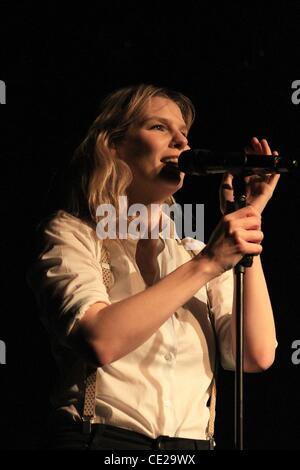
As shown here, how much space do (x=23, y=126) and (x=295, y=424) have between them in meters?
1.56

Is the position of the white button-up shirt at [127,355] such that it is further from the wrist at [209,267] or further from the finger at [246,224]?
the finger at [246,224]

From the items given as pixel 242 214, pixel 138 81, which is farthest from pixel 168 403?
pixel 138 81

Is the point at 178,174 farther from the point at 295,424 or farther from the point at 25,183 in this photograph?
the point at 295,424

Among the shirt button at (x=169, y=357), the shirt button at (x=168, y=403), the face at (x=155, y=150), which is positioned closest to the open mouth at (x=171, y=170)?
the face at (x=155, y=150)

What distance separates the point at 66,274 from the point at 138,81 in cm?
109

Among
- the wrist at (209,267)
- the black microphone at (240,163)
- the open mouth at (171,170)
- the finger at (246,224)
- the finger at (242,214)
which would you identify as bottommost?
the wrist at (209,267)

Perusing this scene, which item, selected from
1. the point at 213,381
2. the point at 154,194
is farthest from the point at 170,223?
the point at 213,381

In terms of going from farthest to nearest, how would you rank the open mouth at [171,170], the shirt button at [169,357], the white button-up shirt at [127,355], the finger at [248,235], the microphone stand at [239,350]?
1. the open mouth at [171,170]
2. the shirt button at [169,357]
3. the white button-up shirt at [127,355]
4. the finger at [248,235]
5. the microphone stand at [239,350]

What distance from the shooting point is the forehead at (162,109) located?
7.04 ft

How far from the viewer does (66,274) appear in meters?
1.84

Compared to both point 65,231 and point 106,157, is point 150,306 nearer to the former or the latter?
point 65,231

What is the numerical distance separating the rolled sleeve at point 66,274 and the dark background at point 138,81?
2.42 ft

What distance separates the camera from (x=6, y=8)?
2715 millimetres

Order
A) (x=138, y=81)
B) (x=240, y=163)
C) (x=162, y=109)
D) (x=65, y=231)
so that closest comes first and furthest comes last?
1. (x=240, y=163)
2. (x=65, y=231)
3. (x=162, y=109)
4. (x=138, y=81)
